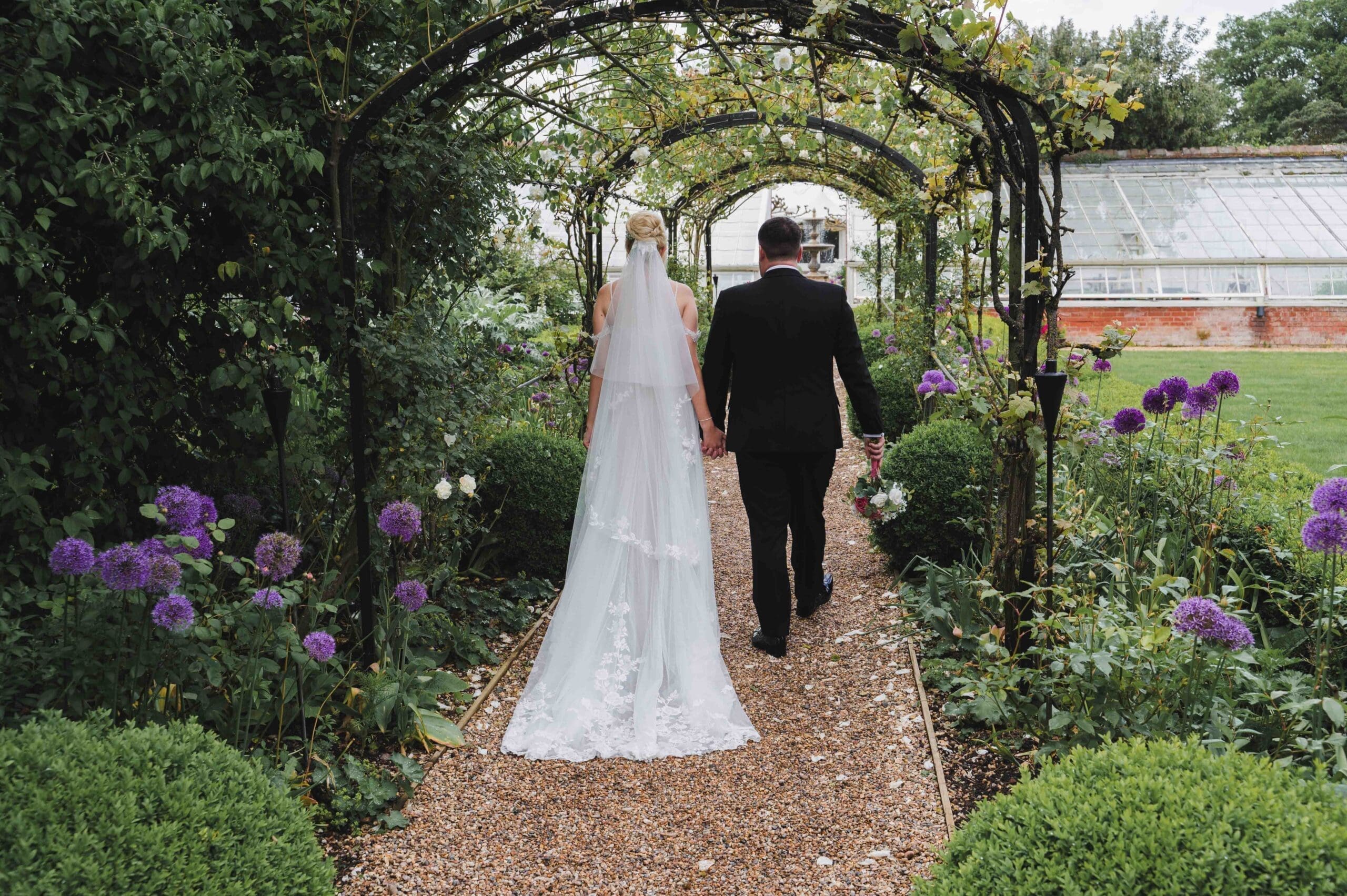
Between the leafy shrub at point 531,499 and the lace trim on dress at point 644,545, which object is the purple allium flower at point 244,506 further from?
the leafy shrub at point 531,499

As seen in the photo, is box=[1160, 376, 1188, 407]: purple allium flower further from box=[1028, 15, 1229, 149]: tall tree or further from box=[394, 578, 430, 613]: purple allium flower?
box=[1028, 15, 1229, 149]: tall tree

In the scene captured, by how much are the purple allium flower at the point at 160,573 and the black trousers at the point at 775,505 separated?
2.04 meters

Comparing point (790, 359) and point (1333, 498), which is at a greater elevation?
point (790, 359)

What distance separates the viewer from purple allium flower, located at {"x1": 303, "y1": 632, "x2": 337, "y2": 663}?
7.69 feet

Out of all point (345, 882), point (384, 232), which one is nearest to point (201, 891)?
point (345, 882)

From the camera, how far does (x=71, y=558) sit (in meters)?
1.92

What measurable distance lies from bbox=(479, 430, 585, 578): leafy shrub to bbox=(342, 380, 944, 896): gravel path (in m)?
0.96

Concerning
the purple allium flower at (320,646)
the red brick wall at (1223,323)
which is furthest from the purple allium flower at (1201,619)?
the red brick wall at (1223,323)

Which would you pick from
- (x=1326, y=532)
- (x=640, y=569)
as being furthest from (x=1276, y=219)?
(x=640, y=569)

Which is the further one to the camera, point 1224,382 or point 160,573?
point 1224,382

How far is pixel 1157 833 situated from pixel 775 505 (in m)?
2.28

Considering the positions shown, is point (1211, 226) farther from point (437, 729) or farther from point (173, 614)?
point (173, 614)

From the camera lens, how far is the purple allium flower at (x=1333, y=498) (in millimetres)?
2342

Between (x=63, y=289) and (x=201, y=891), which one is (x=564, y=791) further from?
(x=63, y=289)
